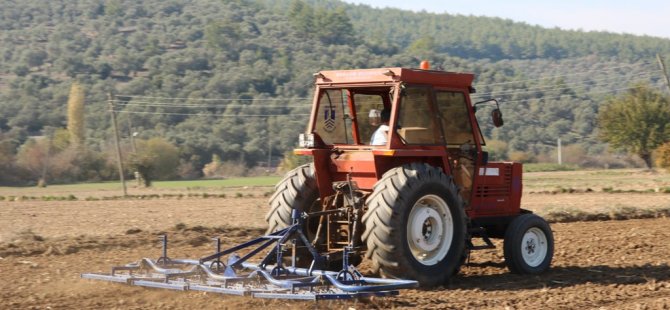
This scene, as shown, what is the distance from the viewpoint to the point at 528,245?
1145 cm

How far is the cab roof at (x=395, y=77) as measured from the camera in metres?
9.99

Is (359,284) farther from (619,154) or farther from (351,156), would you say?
(619,154)

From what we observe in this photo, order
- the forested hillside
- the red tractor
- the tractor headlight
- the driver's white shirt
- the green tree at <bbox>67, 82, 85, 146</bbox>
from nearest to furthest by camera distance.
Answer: the red tractor, the driver's white shirt, the tractor headlight, the forested hillside, the green tree at <bbox>67, 82, 85, 146</bbox>

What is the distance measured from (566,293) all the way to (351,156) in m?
2.67

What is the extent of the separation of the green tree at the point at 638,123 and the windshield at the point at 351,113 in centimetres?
4846

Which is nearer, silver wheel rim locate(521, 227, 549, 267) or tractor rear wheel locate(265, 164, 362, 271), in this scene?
tractor rear wheel locate(265, 164, 362, 271)

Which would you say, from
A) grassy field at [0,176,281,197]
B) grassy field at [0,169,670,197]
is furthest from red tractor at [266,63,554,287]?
grassy field at [0,176,281,197]

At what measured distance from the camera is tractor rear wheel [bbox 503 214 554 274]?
→ 11.2 m

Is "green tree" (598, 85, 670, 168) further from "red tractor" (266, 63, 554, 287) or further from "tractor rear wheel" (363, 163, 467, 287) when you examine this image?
"tractor rear wheel" (363, 163, 467, 287)

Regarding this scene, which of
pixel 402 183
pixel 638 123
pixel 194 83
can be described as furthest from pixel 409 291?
pixel 194 83

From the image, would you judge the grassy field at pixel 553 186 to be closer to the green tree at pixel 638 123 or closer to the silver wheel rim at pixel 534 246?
the green tree at pixel 638 123

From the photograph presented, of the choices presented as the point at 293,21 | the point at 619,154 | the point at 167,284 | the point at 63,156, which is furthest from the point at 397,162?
the point at 293,21

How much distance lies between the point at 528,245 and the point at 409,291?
2.33 m

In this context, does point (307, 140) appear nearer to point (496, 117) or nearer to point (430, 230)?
point (430, 230)
